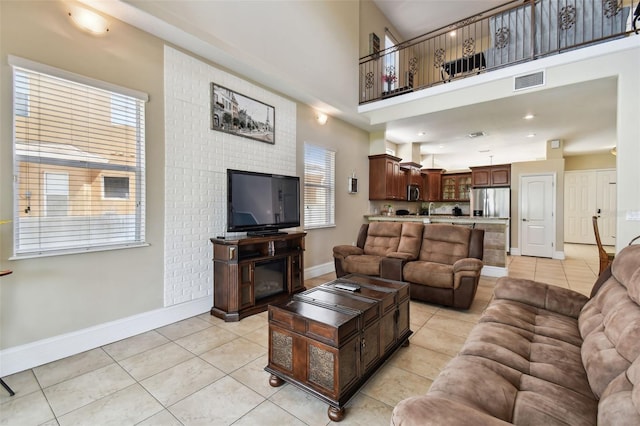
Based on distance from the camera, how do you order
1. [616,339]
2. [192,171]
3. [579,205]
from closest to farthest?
[616,339] → [192,171] → [579,205]

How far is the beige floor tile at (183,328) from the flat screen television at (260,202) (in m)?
1.07

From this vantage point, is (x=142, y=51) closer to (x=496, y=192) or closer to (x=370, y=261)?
(x=370, y=261)

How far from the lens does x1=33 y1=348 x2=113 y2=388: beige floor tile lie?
2.07 metres

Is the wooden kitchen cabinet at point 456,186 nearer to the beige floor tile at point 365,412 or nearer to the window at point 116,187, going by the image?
A: the beige floor tile at point 365,412

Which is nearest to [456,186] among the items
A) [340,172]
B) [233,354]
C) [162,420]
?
[340,172]

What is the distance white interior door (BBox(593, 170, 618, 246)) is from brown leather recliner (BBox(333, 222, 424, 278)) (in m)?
7.82

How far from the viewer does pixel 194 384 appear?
200 cm

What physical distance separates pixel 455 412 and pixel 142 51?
3.74 m

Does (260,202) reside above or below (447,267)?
above

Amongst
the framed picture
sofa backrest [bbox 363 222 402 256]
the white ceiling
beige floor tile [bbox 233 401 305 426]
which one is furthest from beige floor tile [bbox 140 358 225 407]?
the white ceiling

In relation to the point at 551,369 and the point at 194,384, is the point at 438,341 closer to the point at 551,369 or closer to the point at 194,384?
the point at 551,369

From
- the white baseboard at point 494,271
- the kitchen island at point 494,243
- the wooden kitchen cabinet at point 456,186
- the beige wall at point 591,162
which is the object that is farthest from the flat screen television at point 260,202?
the beige wall at point 591,162

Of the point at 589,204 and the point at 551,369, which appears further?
the point at 589,204

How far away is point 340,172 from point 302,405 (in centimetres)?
441
